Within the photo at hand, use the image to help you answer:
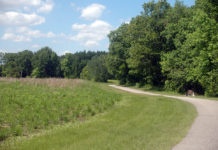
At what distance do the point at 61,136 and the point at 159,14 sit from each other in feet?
139

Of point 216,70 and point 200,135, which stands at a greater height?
point 216,70

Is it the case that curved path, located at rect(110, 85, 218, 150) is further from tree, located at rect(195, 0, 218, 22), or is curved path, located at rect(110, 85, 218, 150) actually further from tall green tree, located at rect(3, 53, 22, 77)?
tall green tree, located at rect(3, 53, 22, 77)

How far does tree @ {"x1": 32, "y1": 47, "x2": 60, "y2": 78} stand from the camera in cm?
11165

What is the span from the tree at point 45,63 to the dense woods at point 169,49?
33.2 m

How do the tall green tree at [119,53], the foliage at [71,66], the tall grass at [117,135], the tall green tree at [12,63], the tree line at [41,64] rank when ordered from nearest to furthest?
the tall grass at [117,135], the tall green tree at [119,53], the tall green tree at [12,63], the tree line at [41,64], the foliage at [71,66]

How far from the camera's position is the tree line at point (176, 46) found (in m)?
30.7

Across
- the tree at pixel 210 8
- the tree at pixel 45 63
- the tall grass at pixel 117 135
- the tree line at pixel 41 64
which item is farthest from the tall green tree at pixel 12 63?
the tall grass at pixel 117 135

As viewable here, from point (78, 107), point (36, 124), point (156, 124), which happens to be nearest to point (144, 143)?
point (156, 124)

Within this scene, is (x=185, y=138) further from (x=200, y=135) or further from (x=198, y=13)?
(x=198, y=13)

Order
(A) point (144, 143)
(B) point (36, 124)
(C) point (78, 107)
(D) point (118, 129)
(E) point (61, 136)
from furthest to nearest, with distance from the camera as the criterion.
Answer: (C) point (78, 107)
(B) point (36, 124)
(D) point (118, 129)
(E) point (61, 136)
(A) point (144, 143)

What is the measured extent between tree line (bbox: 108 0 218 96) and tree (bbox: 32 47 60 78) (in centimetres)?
5721

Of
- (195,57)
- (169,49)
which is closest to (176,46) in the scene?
(169,49)

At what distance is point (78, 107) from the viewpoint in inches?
620

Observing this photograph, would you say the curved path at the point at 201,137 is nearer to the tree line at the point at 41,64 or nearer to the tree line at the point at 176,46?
the tree line at the point at 176,46
